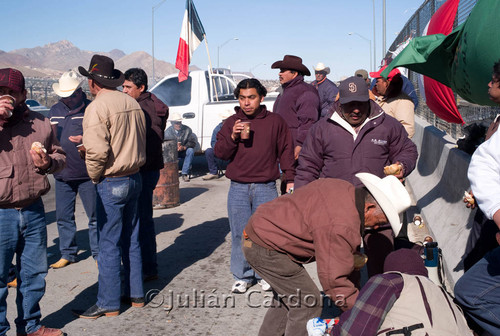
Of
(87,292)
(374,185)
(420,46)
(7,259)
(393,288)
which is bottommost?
(87,292)

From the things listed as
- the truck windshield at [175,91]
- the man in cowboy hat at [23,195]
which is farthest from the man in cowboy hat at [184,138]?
the man in cowboy hat at [23,195]

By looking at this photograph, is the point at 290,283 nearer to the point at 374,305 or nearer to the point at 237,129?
the point at 374,305

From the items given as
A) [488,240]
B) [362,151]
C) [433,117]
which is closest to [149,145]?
[362,151]

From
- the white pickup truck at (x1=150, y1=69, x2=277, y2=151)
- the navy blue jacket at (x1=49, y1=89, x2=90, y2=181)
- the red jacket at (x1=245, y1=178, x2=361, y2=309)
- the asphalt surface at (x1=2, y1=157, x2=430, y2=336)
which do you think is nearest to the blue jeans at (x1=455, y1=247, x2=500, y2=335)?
the red jacket at (x1=245, y1=178, x2=361, y2=309)

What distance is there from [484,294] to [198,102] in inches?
443

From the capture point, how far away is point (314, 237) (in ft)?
10.6

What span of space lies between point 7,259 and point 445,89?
4.56 m

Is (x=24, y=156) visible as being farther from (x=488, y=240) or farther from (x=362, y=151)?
(x=488, y=240)

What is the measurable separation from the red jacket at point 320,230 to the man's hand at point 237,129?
181cm

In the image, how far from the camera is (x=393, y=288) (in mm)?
2549

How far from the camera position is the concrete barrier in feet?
18.1

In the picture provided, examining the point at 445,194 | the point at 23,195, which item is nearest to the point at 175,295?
the point at 23,195

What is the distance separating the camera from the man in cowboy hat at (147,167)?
6.10 m

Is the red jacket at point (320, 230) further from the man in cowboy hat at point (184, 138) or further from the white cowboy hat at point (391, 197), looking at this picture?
the man in cowboy hat at point (184, 138)
